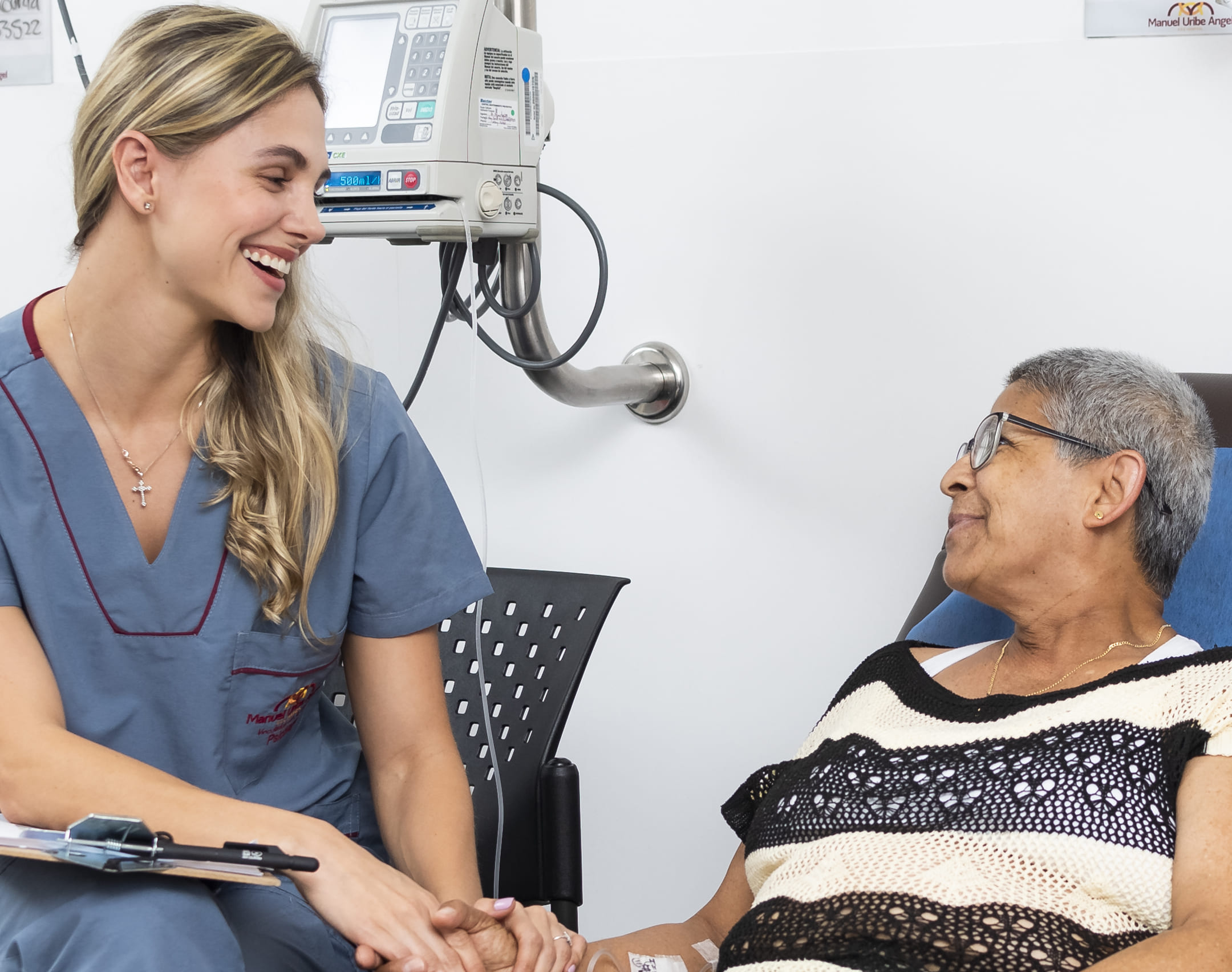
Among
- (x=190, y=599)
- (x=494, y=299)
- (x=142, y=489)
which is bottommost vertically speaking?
(x=190, y=599)

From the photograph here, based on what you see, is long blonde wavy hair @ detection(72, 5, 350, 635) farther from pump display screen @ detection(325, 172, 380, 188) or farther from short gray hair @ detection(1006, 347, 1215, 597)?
short gray hair @ detection(1006, 347, 1215, 597)

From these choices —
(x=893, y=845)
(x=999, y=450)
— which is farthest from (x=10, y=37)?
(x=893, y=845)

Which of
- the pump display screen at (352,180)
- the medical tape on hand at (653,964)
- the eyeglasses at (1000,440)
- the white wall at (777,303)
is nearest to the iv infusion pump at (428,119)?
the pump display screen at (352,180)

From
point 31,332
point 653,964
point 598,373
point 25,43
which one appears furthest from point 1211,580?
point 25,43

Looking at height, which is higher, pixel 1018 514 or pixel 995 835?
pixel 1018 514

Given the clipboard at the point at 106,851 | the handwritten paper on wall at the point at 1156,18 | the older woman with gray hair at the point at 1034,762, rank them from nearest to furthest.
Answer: the clipboard at the point at 106,851
the older woman with gray hair at the point at 1034,762
the handwritten paper on wall at the point at 1156,18

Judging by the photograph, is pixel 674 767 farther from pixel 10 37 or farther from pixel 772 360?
pixel 10 37

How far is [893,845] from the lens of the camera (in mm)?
1212

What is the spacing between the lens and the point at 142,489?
4.12ft

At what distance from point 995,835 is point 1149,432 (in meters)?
0.47

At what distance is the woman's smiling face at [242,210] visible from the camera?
3.88 feet

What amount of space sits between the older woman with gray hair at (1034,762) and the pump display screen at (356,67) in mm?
905

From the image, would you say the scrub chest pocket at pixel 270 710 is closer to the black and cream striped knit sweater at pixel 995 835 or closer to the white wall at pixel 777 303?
the black and cream striped knit sweater at pixel 995 835

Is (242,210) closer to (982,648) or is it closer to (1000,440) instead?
(1000,440)
